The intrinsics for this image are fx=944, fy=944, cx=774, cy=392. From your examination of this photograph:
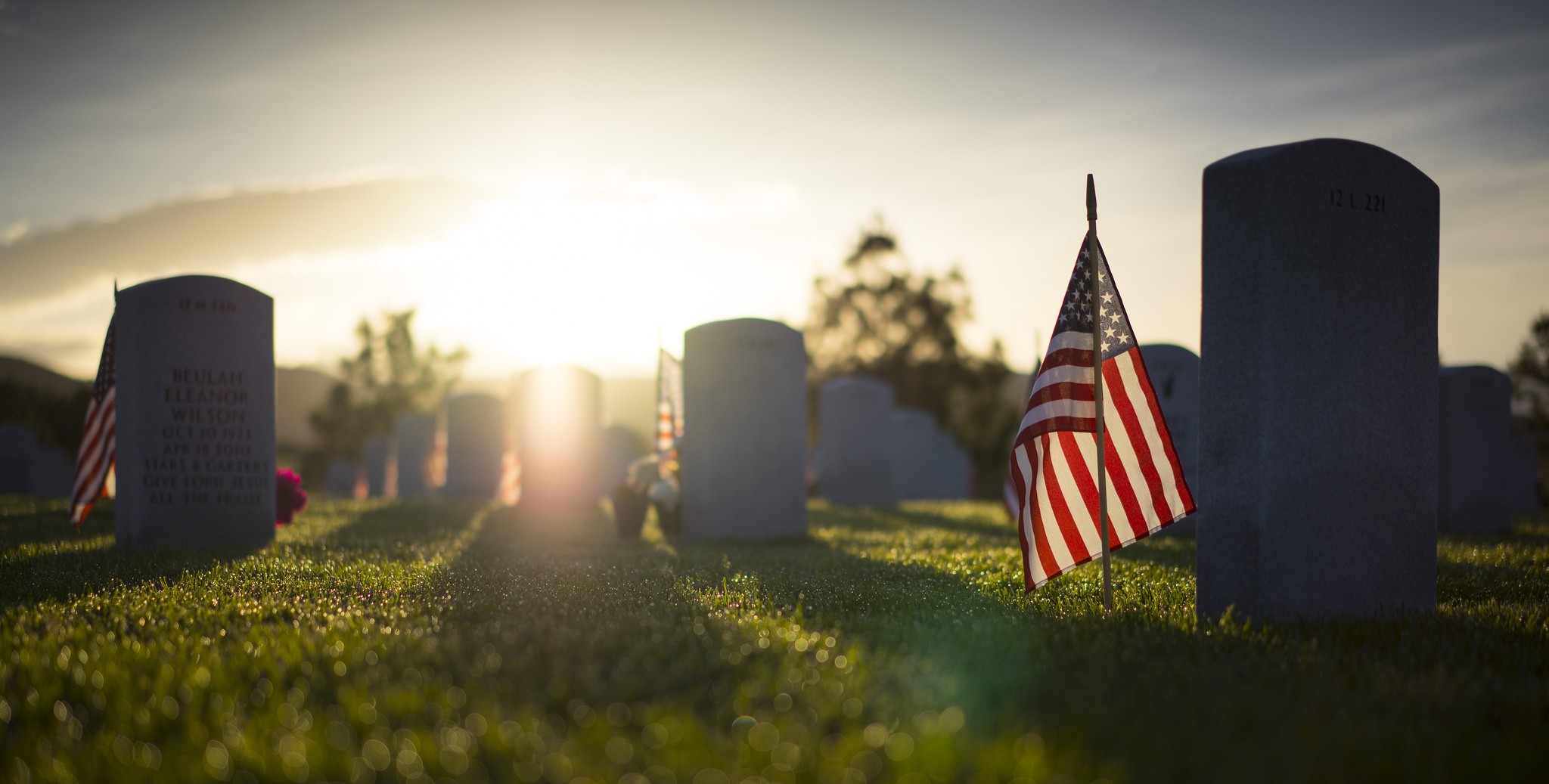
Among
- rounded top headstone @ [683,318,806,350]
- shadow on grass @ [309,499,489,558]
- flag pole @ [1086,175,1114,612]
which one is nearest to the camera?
flag pole @ [1086,175,1114,612]

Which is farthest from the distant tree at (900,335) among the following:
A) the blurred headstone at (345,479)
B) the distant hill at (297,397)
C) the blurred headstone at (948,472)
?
the distant hill at (297,397)

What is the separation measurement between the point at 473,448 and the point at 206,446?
11.9 meters

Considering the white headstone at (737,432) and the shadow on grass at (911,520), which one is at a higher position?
the white headstone at (737,432)

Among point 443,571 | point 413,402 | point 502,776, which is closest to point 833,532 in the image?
point 443,571

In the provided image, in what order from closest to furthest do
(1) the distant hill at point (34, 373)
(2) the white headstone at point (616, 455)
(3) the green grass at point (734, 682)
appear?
(3) the green grass at point (734, 682) < (2) the white headstone at point (616, 455) < (1) the distant hill at point (34, 373)

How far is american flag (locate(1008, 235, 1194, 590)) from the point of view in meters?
→ 5.87

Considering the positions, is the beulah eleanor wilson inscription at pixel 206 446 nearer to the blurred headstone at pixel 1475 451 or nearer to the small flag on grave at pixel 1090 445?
the small flag on grave at pixel 1090 445

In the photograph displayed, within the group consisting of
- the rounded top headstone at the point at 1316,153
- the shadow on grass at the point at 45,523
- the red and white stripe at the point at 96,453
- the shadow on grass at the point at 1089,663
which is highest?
the rounded top headstone at the point at 1316,153

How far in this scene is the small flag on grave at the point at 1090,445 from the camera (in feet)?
19.2

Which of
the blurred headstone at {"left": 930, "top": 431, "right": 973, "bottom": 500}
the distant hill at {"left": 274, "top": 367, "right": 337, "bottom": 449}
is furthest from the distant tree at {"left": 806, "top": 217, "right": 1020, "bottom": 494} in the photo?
the distant hill at {"left": 274, "top": 367, "right": 337, "bottom": 449}

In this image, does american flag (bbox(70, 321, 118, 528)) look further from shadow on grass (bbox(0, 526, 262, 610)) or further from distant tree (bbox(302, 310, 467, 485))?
distant tree (bbox(302, 310, 467, 485))

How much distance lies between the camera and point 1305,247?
5.49 meters

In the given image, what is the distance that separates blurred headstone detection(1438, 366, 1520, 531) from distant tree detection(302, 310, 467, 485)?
143 feet

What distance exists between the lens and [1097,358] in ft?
19.2
